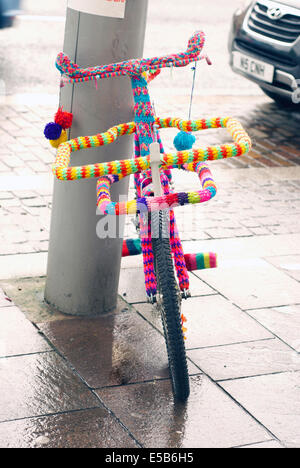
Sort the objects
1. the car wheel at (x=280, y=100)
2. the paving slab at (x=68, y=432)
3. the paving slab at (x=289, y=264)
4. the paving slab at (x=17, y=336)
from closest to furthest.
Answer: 1. the paving slab at (x=68, y=432)
2. the paving slab at (x=17, y=336)
3. the paving slab at (x=289, y=264)
4. the car wheel at (x=280, y=100)

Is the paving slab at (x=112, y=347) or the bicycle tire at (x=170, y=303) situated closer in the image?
the bicycle tire at (x=170, y=303)

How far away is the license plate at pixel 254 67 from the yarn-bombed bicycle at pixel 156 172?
422 cm

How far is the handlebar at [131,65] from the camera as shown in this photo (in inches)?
147

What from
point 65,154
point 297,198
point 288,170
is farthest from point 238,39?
point 65,154

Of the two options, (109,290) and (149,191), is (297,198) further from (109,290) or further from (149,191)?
(149,191)

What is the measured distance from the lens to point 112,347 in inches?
163

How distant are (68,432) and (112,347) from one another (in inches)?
31.5

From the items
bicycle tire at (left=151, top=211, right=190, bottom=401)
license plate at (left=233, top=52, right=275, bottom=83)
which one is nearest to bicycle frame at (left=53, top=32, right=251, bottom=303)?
bicycle tire at (left=151, top=211, right=190, bottom=401)

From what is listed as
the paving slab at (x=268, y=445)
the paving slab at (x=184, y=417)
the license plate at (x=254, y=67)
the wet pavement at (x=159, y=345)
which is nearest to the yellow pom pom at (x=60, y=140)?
the wet pavement at (x=159, y=345)

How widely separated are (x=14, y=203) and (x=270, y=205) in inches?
80.4

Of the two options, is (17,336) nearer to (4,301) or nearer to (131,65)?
(4,301)

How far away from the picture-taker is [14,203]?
19.4 ft

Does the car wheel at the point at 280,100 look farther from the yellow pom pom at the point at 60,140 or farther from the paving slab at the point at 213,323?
the yellow pom pom at the point at 60,140

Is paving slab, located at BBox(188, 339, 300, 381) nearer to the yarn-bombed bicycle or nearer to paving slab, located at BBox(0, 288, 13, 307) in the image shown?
the yarn-bombed bicycle
